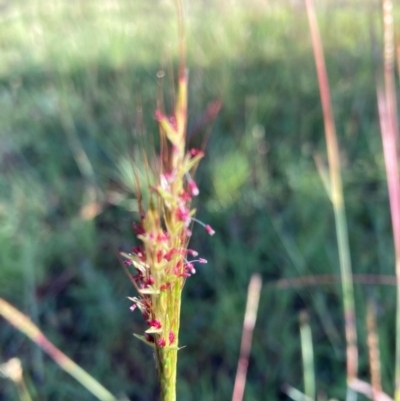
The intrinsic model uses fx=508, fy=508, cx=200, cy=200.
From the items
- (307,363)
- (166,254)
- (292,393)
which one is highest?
(166,254)

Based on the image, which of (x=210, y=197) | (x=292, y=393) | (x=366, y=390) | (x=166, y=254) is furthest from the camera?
(x=210, y=197)

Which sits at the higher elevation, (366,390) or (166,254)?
(166,254)

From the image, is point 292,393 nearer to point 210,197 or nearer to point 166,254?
point 210,197

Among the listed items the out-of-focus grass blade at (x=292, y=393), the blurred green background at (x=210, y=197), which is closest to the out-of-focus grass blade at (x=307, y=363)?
the out-of-focus grass blade at (x=292, y=393)

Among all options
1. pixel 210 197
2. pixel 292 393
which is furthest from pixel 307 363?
pixel 210 197

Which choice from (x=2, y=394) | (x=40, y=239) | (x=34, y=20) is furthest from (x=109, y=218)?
(x=34, y=20)

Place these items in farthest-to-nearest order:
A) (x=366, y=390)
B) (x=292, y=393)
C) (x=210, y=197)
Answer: (x=210, y=197)
(x=292, y=393)
(x=366, y=390)

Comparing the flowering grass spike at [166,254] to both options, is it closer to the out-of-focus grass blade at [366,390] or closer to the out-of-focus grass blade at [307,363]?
the out-of-focus grass blade at [366,390]
